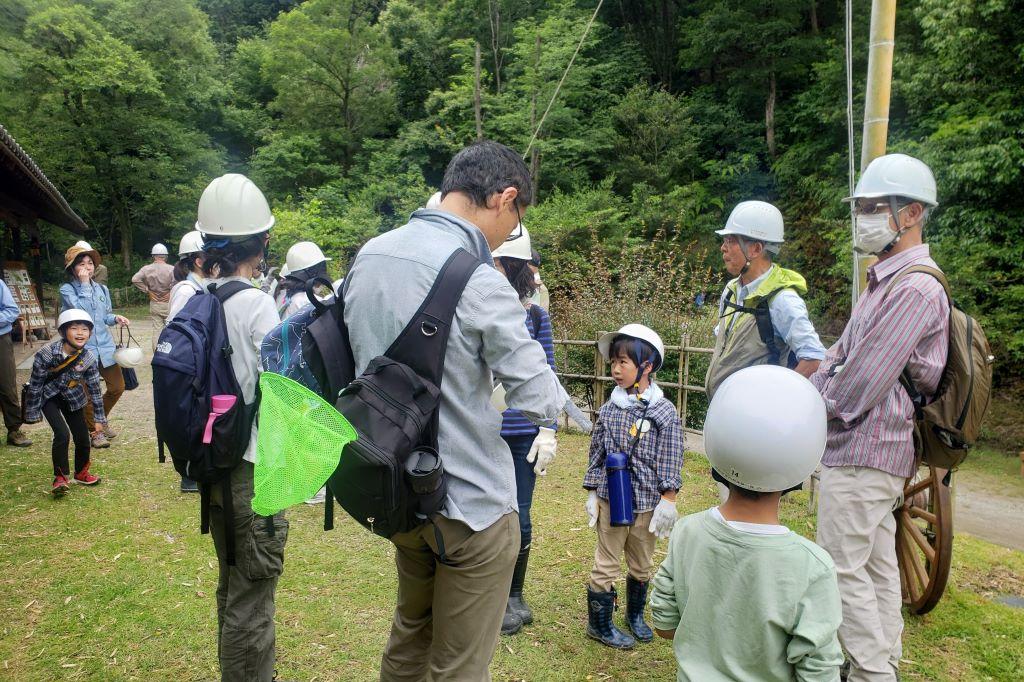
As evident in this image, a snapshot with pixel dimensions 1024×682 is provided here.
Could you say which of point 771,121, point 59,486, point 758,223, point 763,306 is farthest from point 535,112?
point 763,306

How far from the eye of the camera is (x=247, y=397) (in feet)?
7.95

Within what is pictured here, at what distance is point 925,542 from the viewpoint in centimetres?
344

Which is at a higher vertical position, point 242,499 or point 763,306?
point 763,306

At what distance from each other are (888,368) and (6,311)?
7.49 metres

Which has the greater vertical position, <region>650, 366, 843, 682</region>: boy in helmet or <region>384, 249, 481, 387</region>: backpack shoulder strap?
<region>384, 249, 481, 387</region>: backpack shoulder strap

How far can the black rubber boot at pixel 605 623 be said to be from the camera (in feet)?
10.5

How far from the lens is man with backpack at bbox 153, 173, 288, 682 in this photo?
2.28 metres

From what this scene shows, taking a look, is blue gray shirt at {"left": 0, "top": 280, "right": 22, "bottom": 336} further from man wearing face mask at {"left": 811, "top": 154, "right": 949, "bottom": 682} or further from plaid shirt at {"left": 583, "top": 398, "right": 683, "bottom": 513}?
man wearing face mask at {"left": 811, "top": 154, "right": 949, "bottom": 682}

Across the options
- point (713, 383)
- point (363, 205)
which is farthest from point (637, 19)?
point (713, 383)

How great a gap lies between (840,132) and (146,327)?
2137cm

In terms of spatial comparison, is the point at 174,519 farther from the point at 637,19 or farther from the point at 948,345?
the point at 637,19

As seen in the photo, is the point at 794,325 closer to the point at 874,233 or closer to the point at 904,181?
the point at 874,233

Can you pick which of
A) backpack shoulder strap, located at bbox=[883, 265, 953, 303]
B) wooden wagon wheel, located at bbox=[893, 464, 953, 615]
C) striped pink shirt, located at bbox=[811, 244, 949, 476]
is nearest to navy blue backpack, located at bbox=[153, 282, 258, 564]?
striped pink shirt, located at bbox=[811, 244, 949, 476]

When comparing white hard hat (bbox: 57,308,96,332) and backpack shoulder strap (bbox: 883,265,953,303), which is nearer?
backpack shoulder strap (bbox: 883,265,953,303)
